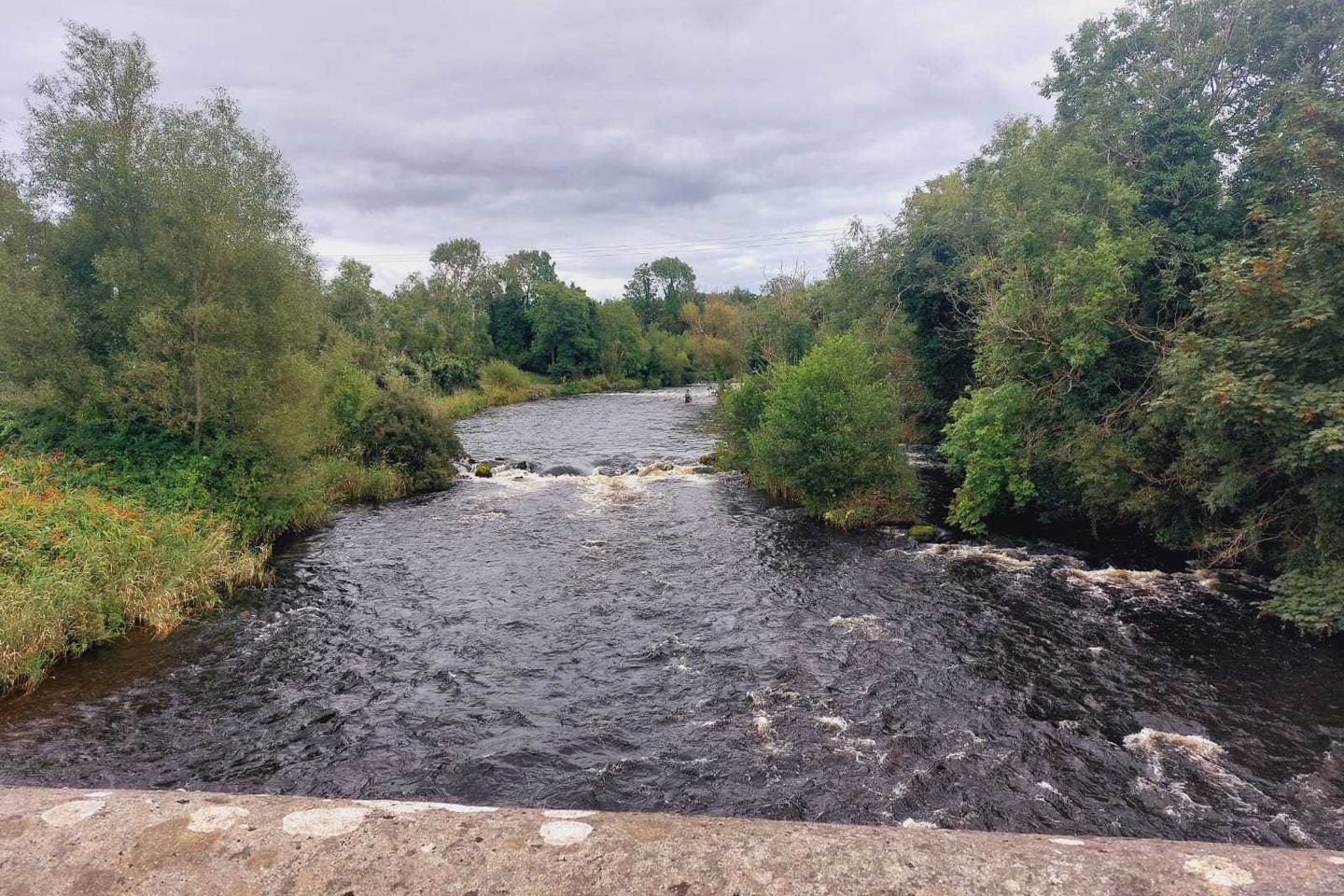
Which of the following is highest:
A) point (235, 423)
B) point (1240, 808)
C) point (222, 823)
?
point (235, 423)

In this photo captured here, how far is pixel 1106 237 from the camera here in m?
16.0

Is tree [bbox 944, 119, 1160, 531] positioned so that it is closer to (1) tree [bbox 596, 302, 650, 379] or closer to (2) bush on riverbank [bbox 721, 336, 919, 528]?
(2) bush on riverbank [bbox 721, 336, 919, 528]

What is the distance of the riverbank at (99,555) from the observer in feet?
33.6

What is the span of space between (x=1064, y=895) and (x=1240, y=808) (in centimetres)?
690

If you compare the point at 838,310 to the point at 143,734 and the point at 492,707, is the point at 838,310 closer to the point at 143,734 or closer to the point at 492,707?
the point at 492,707

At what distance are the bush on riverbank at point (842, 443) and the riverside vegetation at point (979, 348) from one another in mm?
85

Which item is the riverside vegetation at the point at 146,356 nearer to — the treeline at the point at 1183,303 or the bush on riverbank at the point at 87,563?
the bush on riverbank at the point at 87,563

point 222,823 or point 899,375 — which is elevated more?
point 899,375

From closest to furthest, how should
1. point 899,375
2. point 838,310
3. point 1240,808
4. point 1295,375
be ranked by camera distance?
1. point 1240,808
2. point 1295,375
3. point 899,375
4. point 838,310

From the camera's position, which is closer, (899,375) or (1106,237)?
(1106,237)

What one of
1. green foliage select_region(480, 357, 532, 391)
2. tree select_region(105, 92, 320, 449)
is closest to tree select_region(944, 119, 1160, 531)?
tree select_region(105, 92, 320, 449)

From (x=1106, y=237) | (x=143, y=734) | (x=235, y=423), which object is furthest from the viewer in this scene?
(x=235, y=423)

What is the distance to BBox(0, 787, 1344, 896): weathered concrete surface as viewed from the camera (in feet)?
9.17

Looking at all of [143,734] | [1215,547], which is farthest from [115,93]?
[1215,547]
